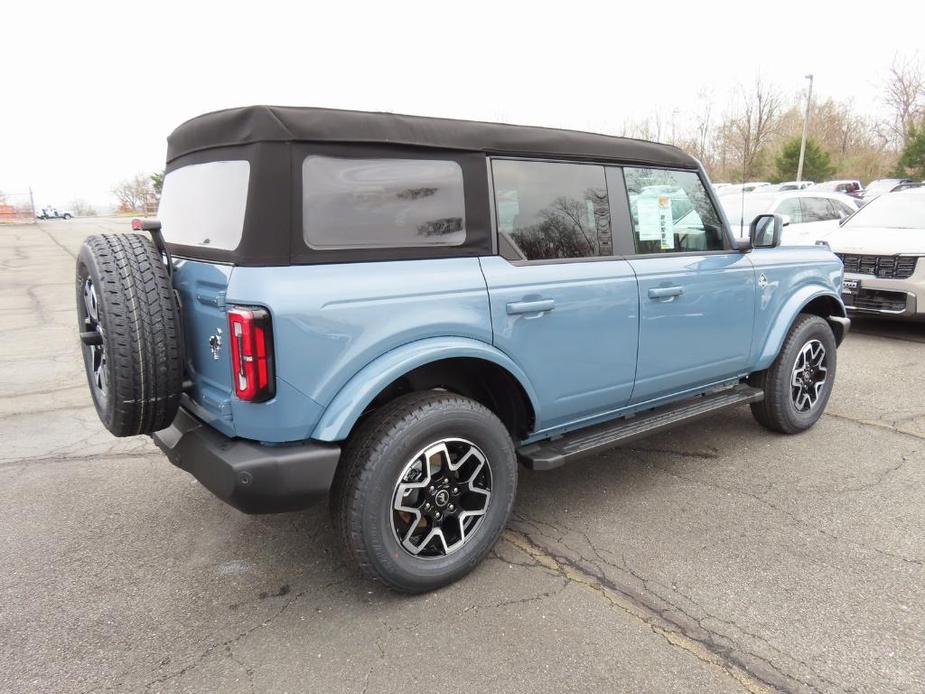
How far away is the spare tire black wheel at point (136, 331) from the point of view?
2391 millimetres

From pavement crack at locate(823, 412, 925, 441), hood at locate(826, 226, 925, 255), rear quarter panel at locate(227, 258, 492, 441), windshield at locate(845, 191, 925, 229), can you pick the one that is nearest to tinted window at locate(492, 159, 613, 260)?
rear quarter panel at locate(227, 258, 492, 441)

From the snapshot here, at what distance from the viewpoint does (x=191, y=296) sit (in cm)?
255

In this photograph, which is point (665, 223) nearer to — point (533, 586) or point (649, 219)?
point (649, 219)

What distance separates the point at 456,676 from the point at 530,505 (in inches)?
55.1

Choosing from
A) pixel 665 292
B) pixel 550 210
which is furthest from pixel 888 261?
pixel 550 210

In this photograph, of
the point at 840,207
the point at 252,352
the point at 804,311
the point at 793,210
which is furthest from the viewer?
the point at 840,207

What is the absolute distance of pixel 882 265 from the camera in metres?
7.48

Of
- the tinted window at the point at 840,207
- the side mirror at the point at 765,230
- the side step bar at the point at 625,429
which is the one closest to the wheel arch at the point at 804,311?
the side step bar at the point at 625,429

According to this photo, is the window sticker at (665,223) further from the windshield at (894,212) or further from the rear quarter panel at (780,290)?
the windshield at (894,212)

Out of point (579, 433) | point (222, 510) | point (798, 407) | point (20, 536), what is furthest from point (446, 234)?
point (798, 407)

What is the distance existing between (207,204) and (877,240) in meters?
8.06

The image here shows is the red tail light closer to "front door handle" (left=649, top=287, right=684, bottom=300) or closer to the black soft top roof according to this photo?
the black soft top roof

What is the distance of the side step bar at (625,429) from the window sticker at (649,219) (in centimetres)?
102

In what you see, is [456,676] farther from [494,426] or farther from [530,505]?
[530,505]
